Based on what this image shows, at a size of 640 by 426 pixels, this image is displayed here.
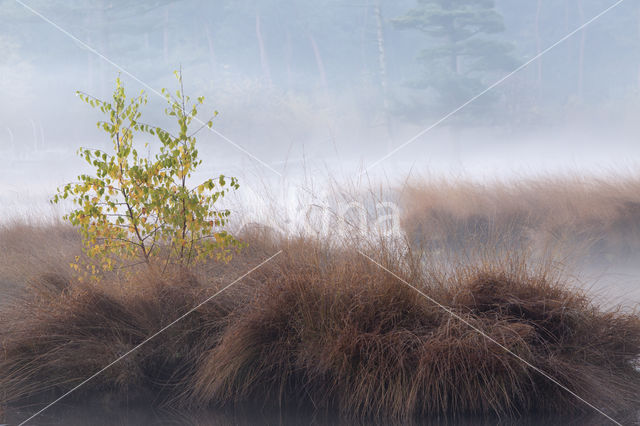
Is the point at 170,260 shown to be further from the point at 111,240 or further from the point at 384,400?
the point at 384,400

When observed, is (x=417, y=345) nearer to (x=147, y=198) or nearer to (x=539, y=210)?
(x=147, y=198)

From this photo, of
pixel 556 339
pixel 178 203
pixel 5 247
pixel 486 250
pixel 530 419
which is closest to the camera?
pixel 530 419

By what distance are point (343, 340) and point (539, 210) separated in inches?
240

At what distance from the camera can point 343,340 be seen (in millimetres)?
3619

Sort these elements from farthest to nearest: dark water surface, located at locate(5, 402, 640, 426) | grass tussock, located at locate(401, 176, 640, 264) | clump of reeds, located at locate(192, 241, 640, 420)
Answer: grass tussock, located at locate(401, 176, 640, 264) < clump of reeds, located at locate(192, 241, 640, 420) < dark water surface, located at locate(5, 402, 640, 426)

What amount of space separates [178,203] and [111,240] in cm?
63

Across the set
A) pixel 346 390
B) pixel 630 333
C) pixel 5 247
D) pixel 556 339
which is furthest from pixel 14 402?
pixel 5 247

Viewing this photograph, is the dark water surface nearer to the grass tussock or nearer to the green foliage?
the green foliage

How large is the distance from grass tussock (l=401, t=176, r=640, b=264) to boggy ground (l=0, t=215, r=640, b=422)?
3.72 m

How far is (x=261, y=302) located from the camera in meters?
3.96

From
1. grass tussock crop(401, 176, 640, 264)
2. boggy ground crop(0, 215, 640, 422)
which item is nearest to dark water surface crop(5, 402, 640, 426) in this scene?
boggy ground crop(0, 215, 640, 422)

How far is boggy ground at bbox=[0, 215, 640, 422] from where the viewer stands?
3.51 m

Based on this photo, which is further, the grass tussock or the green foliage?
the grass tussock

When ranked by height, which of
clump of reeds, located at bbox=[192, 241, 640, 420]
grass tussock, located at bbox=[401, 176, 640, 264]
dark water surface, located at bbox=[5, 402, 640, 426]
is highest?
grass tussock, located at bbox=[401, 176, 640, 264]
